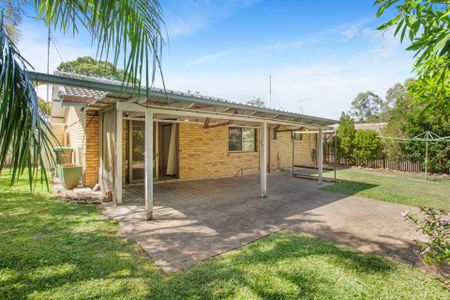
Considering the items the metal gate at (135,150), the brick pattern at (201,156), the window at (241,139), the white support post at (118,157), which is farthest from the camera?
the window at (241,139)

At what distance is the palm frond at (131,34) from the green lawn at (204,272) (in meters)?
2.40

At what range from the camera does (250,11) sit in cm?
777

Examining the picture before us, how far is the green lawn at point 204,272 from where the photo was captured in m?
2.68

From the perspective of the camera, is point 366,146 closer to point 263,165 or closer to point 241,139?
point 241,139

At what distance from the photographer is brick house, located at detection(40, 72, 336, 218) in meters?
5.25

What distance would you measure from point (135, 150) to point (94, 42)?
295 inches

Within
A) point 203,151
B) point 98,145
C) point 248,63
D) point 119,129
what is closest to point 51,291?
point 119,129

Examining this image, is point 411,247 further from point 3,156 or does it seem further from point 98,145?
point 98,145

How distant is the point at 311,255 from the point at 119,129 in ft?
16.3

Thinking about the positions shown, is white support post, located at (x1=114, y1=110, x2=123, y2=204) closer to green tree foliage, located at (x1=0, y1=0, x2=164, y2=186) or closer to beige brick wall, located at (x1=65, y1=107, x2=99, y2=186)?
beige brick wall, located at (x1=65, y1=107, x2=99, y2=186)

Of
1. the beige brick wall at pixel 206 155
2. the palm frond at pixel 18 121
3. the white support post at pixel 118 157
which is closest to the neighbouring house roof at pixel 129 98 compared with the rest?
the white support post at pixel 118 157

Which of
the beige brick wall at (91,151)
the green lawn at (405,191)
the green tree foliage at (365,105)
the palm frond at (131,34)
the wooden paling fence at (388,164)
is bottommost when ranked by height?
the green lawn at (405,191)

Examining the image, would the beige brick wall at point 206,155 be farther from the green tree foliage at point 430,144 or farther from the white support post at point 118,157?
the green tree foliage at point 430,144

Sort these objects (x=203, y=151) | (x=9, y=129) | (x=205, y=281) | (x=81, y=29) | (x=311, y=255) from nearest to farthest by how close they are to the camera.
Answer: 1. (x=9, y=129)
2. (x=81, y=29)
3. (x=205, y=281)
4. (x=311, y=255)
5. (x=203, y=151)
